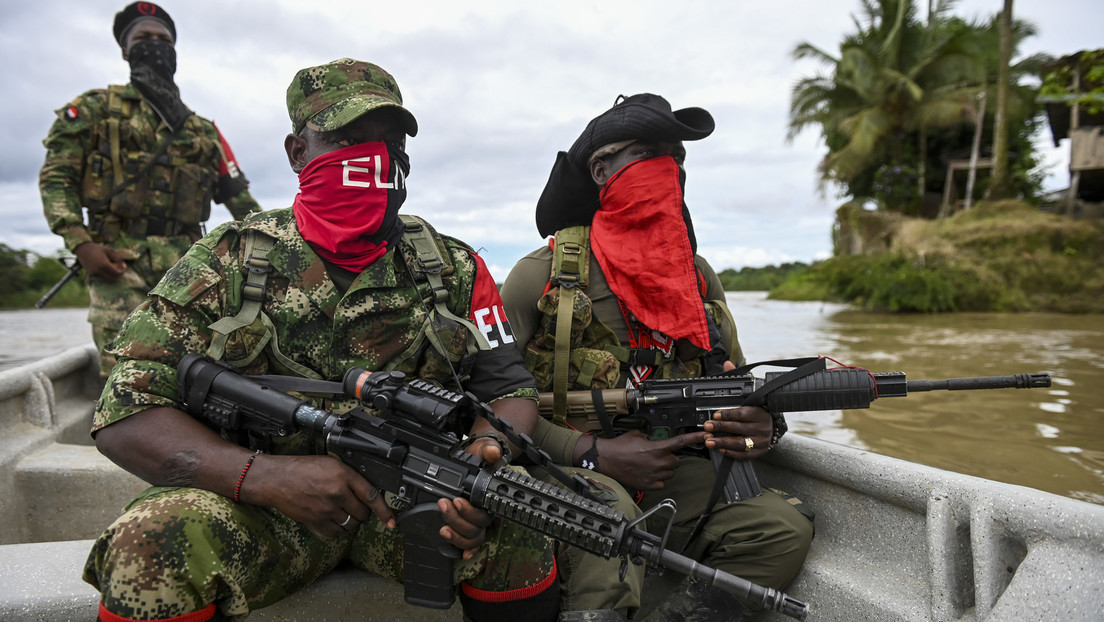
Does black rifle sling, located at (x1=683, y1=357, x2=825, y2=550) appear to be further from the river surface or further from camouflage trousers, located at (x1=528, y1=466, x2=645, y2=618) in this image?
the river surface

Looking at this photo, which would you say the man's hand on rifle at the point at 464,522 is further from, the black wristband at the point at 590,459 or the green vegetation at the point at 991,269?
the green vegetation at the point at 991,269

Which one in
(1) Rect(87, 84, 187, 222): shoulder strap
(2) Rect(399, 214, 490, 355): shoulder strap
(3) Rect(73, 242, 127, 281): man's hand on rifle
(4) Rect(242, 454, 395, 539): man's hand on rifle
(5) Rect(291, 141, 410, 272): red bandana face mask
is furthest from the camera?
(1) Rect(87, 84, 187, 222): shoulder strap

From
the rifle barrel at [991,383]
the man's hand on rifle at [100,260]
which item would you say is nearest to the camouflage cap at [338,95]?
the rifle barrel at [991,383]

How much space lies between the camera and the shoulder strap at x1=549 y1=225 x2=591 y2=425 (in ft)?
8.72

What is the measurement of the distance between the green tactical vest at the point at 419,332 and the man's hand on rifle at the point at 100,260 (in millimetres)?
2667

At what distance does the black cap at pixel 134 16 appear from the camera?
4230mm

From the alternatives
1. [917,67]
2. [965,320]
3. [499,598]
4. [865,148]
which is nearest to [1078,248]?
[965,320]

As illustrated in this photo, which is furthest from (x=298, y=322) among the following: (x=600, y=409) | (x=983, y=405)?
(x=983, y=405)

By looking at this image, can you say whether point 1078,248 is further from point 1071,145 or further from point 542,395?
point 542,395

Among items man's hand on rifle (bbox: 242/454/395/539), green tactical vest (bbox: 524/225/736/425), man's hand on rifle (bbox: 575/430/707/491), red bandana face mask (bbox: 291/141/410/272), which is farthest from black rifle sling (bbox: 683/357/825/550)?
red bandana face mask (bbox: 291/141/410/272)

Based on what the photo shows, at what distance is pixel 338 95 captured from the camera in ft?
6.85

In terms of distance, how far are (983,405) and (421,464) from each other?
5.87 metres

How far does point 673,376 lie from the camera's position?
2873 mm

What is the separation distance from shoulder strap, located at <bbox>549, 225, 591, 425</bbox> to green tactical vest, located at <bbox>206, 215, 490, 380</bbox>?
1.84 ft
